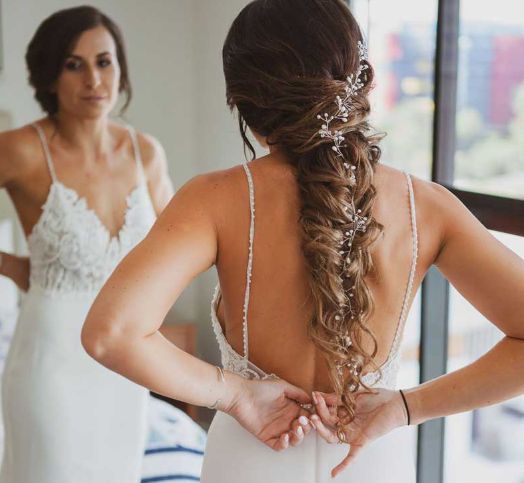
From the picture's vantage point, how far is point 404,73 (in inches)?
111

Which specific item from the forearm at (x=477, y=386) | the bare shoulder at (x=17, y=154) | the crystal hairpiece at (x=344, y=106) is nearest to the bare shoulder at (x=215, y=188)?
the crystal hairpiece at (x=344, y=106)

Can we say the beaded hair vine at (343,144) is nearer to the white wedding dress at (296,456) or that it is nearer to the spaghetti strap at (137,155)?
the white wedding dress at (296,456)

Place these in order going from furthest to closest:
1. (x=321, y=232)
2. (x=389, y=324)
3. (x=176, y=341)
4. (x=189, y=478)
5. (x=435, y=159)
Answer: (x=176, y=341) < (x=189, y=478) < (x=435, y=159) < (x=389, y=324) < (x=321, y=232)

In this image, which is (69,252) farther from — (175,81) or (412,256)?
(175,81)

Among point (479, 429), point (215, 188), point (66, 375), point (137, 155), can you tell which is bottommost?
point (479, 429)

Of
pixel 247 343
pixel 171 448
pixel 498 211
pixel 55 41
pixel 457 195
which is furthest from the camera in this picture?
pixel 171 448

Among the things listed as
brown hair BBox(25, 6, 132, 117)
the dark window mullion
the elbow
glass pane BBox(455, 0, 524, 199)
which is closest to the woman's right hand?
the elbow

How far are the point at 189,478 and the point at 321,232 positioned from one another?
5.65 ft

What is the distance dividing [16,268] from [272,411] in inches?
56.3

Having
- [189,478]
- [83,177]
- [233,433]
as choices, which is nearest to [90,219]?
[83,177]

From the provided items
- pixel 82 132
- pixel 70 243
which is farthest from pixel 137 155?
pixel 70 243

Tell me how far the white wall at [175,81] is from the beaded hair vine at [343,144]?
2.51 meters

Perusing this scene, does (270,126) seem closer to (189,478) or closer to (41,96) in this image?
(41,96)

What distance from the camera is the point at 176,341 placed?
3.93 metres
